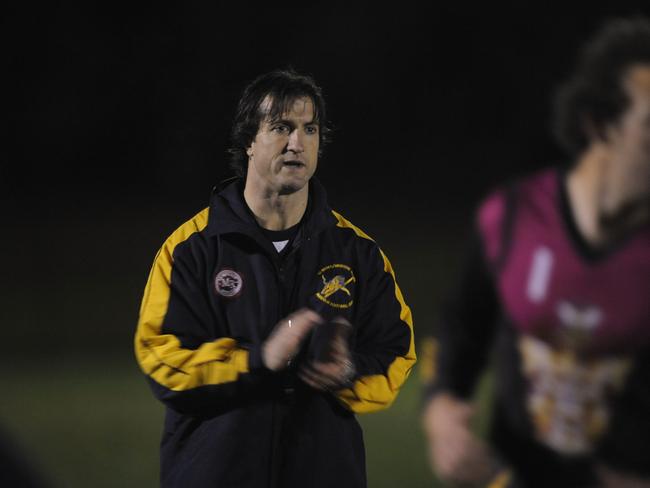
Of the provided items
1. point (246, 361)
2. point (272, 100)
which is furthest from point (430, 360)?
point (272, 100)

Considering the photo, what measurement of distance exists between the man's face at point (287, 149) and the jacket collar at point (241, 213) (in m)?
0.07

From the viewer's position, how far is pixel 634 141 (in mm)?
→ 1719

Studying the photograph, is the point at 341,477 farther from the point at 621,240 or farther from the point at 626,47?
the point at 626,47

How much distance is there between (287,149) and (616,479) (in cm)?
115

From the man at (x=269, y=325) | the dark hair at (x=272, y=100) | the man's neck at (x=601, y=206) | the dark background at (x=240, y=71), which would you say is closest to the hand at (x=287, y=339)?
the man at (x=269, y=325)

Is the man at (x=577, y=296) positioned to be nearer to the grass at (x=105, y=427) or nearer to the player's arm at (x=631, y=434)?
the player's arm at (x=631, y=434)

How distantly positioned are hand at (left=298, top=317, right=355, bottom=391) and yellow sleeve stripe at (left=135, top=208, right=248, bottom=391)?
16 centimetres

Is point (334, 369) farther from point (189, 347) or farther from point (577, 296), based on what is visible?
point (577, 296)

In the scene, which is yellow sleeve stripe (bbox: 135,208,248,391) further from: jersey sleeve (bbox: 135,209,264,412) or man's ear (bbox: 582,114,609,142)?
man's ear (bbox: 582,114,609,142)

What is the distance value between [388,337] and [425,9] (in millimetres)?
21126

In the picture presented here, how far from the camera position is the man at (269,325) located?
239 cm

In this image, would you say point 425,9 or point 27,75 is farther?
point 425,9

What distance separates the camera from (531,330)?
178 centimetres

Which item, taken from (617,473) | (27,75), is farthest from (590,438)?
(27,75)
